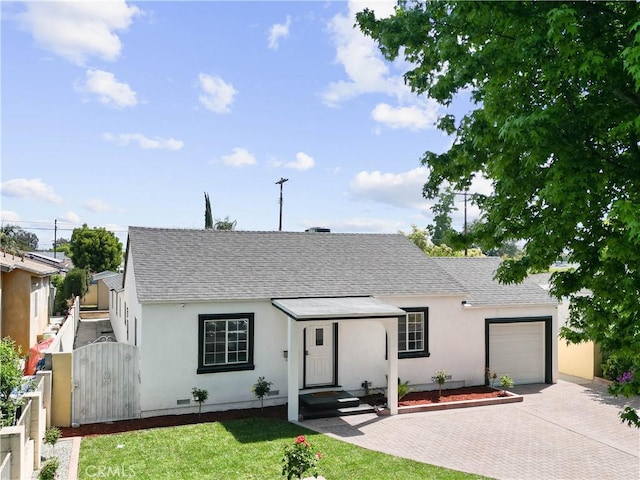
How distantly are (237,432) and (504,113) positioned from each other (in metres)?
10.3

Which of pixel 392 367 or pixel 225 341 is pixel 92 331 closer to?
pixel 225 341

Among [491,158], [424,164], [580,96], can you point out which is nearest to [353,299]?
[424,164]

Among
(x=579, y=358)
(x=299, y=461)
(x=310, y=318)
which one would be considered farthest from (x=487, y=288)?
(x=299, y=461)

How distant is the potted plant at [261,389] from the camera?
15.0m

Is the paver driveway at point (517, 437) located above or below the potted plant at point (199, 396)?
below

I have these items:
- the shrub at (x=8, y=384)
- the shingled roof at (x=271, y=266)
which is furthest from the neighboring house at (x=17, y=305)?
the shrub at (x=8, y=384)

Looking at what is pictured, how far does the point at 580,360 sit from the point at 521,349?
3.30 metres

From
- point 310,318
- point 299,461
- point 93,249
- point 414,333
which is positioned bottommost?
point 299,461

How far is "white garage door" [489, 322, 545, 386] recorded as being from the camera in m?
18.9

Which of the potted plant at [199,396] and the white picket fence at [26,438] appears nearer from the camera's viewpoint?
the white picket fence at [26,438]

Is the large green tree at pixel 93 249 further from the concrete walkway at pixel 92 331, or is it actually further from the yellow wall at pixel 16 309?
the yellow wall at pixel 16 309

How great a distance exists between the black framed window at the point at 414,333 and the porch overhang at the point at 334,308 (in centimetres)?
148

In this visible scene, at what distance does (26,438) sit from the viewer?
9.53 meters

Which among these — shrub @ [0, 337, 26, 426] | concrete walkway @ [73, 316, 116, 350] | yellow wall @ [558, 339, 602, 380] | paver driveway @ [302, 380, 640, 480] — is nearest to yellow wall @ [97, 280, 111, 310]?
concrete walkway @ [73, 316, 116, 350]
